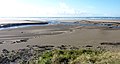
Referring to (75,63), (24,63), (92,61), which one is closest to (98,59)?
(92,61)

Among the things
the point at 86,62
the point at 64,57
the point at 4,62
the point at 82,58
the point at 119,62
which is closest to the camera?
the point at 119,62

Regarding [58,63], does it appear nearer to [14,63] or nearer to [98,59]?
[98,59]

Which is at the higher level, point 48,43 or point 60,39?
point 48,43

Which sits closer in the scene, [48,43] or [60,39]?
[48,43]

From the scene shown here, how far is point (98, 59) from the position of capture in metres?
12.4

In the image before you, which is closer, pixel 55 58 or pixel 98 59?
pixel 98 59

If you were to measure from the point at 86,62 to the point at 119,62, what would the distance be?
1761 millimetres

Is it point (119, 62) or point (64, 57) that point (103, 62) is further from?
point (64, 57)

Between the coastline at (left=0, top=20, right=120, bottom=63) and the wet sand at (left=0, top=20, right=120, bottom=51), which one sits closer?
the coastline at (left=0, top=20, right=120, bottom=63)

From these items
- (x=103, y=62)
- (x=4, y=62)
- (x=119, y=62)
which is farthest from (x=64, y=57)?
(x=4, y=62)

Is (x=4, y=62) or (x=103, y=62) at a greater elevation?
(x=103, y=62)

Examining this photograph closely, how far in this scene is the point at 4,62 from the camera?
658 inches

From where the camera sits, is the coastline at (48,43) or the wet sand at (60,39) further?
the wet sand at (60,39)

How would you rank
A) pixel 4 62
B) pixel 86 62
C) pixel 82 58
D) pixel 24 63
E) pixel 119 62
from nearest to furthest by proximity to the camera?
pixel 119 62 < pixel 86 62 < pixel 82 58 < pixel 24 63 < pixel 4 62
